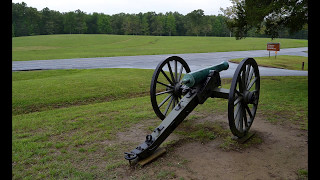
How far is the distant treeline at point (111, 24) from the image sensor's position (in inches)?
3118

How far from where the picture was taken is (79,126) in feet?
21.1

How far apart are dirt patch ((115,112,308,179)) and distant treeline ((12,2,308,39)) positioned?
79447mm

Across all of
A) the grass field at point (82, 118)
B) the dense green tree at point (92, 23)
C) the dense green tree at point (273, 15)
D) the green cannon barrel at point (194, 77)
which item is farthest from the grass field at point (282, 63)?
the dense green tree at point (92, 23)

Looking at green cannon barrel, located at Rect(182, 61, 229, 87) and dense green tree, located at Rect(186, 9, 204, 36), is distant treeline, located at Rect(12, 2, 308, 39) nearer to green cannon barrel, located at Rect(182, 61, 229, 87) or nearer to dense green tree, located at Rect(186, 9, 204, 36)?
dense green tree, located at Rect(186, 9, 204, 36)

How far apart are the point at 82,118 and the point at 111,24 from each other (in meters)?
90.0

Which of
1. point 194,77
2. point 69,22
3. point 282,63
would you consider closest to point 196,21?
point 69,22

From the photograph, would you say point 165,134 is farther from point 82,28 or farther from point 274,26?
point 82,28

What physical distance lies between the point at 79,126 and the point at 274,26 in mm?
9451

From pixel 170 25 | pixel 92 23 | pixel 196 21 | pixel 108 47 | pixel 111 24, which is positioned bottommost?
pixel 108 47

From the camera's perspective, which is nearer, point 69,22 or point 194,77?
point 194,77

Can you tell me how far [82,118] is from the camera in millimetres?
7074

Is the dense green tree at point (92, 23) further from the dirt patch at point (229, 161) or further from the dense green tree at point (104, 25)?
the dirt patch at point (229, 161)

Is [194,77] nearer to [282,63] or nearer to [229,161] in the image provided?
[229,161]
